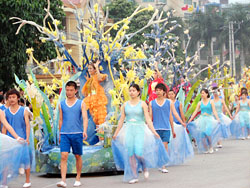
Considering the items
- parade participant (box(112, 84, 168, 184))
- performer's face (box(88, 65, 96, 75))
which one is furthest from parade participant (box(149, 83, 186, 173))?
performer's face (box(88, 65, 96, 75))

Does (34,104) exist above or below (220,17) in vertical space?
below

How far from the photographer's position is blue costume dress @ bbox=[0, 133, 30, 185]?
1053 centimetres

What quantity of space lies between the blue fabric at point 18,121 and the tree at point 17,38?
9.28 m

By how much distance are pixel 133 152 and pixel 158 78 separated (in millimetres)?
5568

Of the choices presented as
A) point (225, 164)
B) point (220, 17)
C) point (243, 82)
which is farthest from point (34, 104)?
point (220, 17)

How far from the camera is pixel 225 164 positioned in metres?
13.7

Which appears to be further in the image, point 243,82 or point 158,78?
point 243,82

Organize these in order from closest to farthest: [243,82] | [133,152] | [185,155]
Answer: [133,152] → [185,155] → [243,82]

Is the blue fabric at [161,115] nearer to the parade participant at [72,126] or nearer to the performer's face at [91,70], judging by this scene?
the performer's face at [91,70]

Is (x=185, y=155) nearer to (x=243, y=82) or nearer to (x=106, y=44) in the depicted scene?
(x=106, y=44)

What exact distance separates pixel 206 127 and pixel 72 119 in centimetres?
655

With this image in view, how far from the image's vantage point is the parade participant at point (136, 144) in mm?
11438

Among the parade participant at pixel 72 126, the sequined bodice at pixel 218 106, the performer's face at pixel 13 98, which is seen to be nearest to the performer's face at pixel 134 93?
the parade participant at pixel 72 126

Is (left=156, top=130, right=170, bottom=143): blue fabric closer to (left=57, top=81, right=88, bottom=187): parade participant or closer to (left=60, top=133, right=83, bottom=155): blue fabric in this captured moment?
(left=57, top=81, right=88, bottom=187): parade participant
